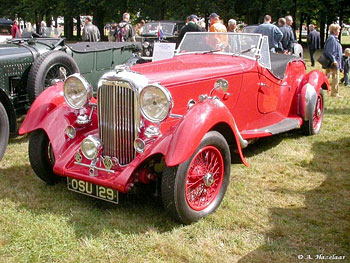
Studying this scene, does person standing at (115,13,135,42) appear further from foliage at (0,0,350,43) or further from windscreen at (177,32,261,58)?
foliage at (0,0,350,43)

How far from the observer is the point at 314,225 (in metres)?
3.47

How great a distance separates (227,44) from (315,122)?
2156mm

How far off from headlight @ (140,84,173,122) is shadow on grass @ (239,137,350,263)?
1.30 metres

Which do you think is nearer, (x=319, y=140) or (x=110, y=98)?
(x=110, y=98)

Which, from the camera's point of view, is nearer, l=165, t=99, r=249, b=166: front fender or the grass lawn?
the grass lawn

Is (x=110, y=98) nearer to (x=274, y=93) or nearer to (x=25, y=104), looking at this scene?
(x=274, y=93)

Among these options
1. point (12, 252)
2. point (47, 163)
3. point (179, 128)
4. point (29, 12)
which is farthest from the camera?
point (29, 12)

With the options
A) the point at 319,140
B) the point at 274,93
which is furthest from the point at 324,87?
the point at 274,93

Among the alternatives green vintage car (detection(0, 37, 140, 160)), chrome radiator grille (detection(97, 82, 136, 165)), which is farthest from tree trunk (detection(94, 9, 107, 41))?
chrome radiator grille (detection(97, 82, 136, 165))

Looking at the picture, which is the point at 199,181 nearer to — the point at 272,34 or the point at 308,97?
the point at 308,97

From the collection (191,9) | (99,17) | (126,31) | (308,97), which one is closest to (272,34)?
(308,97)

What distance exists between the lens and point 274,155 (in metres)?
5.29

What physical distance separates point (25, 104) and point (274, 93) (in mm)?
3586

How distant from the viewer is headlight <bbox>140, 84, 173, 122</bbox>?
130 inches
